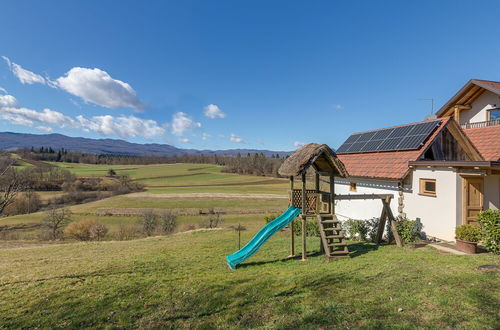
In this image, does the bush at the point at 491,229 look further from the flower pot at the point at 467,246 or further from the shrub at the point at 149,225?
the shrub at the point at 149,225

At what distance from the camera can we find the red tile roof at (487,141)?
13.0 meters

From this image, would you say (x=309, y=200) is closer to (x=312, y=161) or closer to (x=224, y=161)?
(x=312, y=161)

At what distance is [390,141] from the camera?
1666 centimetres

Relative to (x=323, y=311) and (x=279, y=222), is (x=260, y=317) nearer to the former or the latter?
(x=323, y=311)

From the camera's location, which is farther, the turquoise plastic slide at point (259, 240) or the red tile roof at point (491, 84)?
the red tile roof at point (491, 84)

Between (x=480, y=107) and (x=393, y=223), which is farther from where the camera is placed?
(x=480, y=107)

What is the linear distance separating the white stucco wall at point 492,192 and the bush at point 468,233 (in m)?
2.71

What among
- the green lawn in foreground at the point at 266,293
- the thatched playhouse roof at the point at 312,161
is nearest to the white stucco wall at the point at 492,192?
the green lawn in foreground at the point at 266,293

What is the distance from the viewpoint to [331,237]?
393 inches

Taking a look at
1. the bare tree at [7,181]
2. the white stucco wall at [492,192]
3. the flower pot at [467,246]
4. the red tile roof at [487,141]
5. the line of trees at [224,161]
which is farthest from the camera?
the line of trees at [224,161]

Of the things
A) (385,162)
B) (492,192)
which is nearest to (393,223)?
(492,192)

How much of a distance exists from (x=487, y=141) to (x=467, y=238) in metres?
7.95

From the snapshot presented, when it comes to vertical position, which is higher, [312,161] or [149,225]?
[312,161]

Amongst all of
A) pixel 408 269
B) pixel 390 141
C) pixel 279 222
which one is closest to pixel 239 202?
pixel 390 141
